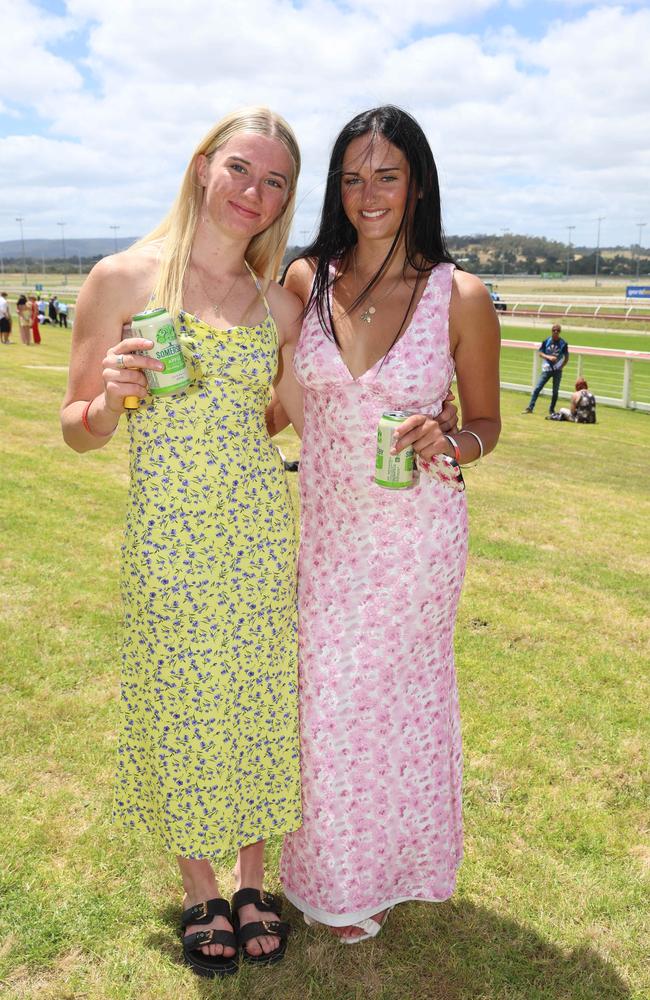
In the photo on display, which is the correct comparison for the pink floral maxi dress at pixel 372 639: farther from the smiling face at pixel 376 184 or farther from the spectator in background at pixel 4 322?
the spectator in background at pixel 4 322

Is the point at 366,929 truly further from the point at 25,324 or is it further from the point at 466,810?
the point at 25,324

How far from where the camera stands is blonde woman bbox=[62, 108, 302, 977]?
7.77 feet

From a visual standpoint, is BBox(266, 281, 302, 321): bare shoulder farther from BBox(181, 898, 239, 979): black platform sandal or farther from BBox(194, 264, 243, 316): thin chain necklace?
BBox(181, 898, 239, 979): black platform sandal

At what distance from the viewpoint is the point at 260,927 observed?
269 cm

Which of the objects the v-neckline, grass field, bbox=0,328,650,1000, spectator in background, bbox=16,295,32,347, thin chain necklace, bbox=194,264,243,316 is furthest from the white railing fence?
thin chain necklace, bbox=194,264,243,316

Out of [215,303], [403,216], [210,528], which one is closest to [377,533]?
[210,528]

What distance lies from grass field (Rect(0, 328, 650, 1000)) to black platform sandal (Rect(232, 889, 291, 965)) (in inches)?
2.0

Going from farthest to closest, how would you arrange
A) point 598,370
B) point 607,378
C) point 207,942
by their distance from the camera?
1. point 598,370
2. point 607,378
3. point 207,942

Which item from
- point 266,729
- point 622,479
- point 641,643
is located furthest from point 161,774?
point 622,479

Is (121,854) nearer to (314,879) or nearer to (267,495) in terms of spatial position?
(314,879)

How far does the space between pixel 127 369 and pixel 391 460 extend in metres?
0.73

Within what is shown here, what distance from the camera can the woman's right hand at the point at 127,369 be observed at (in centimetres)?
212

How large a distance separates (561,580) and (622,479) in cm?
532

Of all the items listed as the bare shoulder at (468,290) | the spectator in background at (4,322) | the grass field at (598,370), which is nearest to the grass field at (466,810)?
the bare shoulder at (468,290)
